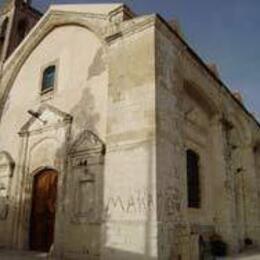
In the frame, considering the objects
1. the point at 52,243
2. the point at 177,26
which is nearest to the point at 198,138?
the point at 177,26

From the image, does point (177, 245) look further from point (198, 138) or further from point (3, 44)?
point (3, 44)

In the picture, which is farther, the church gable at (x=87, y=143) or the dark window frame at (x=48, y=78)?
the dark window frame at (x=48, y=78)

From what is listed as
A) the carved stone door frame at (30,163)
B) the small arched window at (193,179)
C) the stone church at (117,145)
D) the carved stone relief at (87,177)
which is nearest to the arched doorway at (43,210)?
the stone church at (117,145)

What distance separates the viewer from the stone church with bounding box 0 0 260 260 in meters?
7.37

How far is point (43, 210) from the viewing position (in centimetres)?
1011

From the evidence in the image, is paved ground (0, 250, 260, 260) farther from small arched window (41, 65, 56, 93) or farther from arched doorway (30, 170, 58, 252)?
small arched window (41, 65, 56, 93)

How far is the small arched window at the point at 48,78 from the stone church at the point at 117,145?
0.04 m

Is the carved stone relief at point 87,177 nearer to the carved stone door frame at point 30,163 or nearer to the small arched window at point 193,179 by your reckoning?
the carved stone door frame at point 30,163

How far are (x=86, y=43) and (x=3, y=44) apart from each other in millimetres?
8696

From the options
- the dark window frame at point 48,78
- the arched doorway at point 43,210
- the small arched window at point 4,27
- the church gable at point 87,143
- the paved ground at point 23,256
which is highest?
the small arched window at point 4,27

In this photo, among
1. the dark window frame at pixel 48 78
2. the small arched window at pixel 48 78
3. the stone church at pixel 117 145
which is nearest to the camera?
the stone church at pixel 117 145

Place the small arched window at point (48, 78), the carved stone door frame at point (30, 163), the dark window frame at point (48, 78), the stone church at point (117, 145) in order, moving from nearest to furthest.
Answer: the stone church at point (117, 145), the carved stone door frame at point (30, 163), the dark window frame at point (48, 78), the small arched window at point (48, 78)

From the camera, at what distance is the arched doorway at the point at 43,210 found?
9.77 metres

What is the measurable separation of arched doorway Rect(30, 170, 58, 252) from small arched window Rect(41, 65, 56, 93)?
10.2 feet
